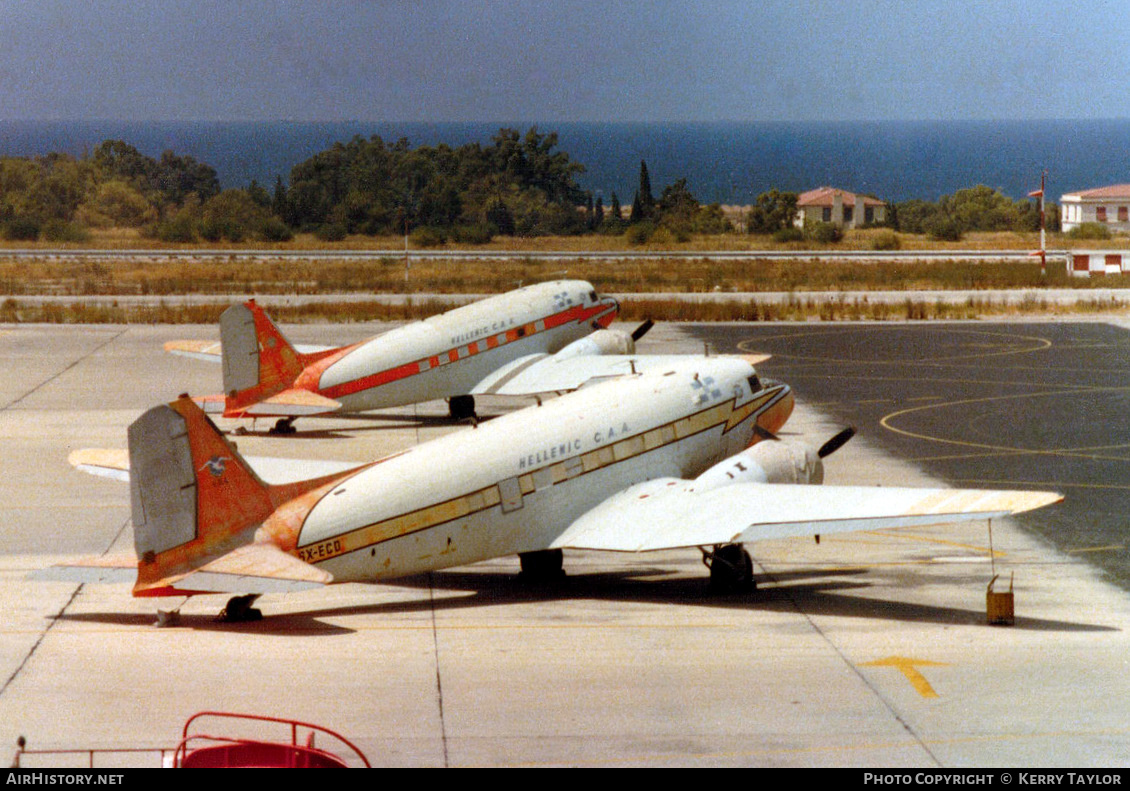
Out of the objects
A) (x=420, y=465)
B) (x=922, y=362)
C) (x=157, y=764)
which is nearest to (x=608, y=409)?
(x=420, y=465)

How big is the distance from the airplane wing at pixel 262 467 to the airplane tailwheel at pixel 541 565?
3.53 meters

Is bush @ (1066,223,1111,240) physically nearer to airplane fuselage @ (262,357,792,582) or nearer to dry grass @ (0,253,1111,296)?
dry grass @ (0,253,1111,296)

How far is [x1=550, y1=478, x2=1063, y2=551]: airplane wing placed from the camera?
22688mm

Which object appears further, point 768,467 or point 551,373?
point 551,373

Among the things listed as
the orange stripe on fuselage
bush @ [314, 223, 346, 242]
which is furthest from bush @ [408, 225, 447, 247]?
the orange stripe on fuselage

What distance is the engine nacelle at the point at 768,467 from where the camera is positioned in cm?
2583

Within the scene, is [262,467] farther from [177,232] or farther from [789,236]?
[177,232]

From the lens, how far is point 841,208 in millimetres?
178750

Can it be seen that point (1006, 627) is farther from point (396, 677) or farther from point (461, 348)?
point (461, 348)

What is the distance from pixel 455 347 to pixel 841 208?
466 feet

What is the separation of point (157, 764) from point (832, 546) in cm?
1588

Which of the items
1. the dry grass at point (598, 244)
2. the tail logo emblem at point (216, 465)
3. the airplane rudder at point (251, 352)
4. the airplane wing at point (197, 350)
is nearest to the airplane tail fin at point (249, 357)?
the airplane rudder at point (251, 352)

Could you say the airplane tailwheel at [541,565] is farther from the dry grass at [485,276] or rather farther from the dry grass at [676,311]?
the dry grass at [485,276]

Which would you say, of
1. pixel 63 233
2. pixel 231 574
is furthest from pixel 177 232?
pixel 231 574
